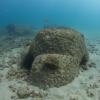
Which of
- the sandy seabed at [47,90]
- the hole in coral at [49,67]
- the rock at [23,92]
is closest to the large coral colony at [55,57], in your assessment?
the hole in coral at [49,67]

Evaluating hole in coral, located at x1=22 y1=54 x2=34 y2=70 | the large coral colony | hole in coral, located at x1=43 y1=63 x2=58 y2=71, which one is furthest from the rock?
hole in coral, located at x1=22 y1=54 x2=34 y2=70

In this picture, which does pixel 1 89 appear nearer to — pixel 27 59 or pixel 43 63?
pixel 43 63

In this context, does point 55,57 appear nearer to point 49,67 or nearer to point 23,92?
point 49,67

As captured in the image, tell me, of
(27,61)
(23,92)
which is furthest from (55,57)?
(27,61)

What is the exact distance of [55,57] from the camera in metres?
8.63

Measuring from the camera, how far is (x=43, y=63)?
8.62m

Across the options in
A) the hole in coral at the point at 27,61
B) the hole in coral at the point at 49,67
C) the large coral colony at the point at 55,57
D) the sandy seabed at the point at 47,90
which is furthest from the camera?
the hole in coral at the point at 27,61

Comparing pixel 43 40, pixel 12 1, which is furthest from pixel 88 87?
pixel 12 1

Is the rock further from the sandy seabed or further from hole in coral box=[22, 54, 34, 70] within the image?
hole in coral box=[22, 54, 34, 70]

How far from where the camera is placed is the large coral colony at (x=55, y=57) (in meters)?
8.35

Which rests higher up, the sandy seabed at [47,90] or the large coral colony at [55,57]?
the large coral colony at [55,57]

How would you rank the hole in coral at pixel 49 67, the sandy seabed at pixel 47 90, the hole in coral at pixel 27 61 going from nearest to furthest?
the sandy seabed at pixel 47 90 → the hole in coral at pixel 49 67 → the hole in coral at pixel 27 61

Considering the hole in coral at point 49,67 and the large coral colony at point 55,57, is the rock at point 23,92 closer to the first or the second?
the large coral colony at point 55,57

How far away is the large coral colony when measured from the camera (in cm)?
835
